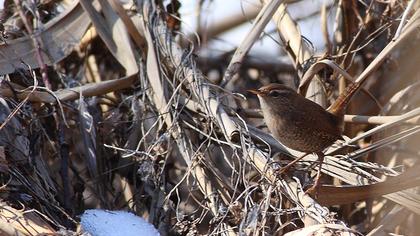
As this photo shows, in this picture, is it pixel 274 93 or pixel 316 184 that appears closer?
pixel 316 184

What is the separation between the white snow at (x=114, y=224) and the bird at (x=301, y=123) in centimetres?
65

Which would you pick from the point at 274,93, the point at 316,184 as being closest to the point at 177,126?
the point at 274,93

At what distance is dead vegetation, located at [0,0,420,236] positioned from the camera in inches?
109

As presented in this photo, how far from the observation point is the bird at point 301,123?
10.2 ft

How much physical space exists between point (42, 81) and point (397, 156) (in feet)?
5.19

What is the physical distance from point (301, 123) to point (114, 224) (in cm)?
87

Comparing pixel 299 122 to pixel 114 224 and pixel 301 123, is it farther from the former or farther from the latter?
pixel 114 224

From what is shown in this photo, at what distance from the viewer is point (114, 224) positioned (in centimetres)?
280

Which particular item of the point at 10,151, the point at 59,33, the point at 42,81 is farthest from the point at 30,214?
the point at 59,33

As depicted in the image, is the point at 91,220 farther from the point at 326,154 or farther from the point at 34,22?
the point at 34,22

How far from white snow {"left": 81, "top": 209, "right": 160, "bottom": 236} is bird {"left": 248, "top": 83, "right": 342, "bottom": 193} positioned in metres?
0.65

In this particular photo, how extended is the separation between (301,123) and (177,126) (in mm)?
497

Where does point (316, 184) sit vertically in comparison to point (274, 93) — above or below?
below

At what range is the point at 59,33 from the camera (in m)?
3.61
